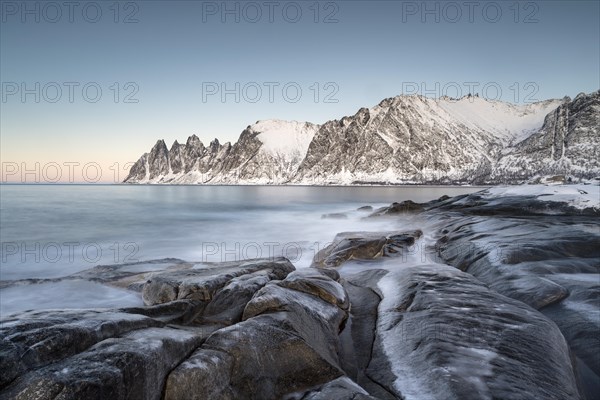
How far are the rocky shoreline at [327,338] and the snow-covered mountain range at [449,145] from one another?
405 ft

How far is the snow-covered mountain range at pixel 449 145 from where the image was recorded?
111812 millimetres

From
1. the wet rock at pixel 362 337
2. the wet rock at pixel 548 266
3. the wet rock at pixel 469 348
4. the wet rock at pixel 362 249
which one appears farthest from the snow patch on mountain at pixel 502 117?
the wet rock at pixel 469 348

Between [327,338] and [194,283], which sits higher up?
[194,283]

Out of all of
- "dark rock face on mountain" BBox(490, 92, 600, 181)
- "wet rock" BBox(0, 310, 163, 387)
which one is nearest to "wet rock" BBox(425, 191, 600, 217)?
"wet rock" BBox(0, 310, 163, 387)

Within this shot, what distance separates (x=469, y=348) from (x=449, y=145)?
153 metres

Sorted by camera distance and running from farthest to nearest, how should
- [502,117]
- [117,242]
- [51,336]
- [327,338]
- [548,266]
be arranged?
[502,117], [117,242], [548,266], [327,338], [51,336]

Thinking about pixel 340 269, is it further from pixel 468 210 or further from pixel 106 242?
pixel 106 242

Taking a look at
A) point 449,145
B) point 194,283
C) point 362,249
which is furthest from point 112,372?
point 449,145

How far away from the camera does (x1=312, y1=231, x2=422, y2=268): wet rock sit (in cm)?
1036

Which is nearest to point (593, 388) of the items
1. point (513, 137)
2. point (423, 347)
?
point (423, 347)

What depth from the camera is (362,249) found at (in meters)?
10.6

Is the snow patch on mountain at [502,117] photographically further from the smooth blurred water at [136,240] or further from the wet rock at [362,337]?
the wet rock at [362,337]

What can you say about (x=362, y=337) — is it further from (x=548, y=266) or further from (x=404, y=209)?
(x=404, y=209)

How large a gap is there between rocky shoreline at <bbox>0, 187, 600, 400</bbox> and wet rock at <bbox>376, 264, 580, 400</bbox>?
18 mm
